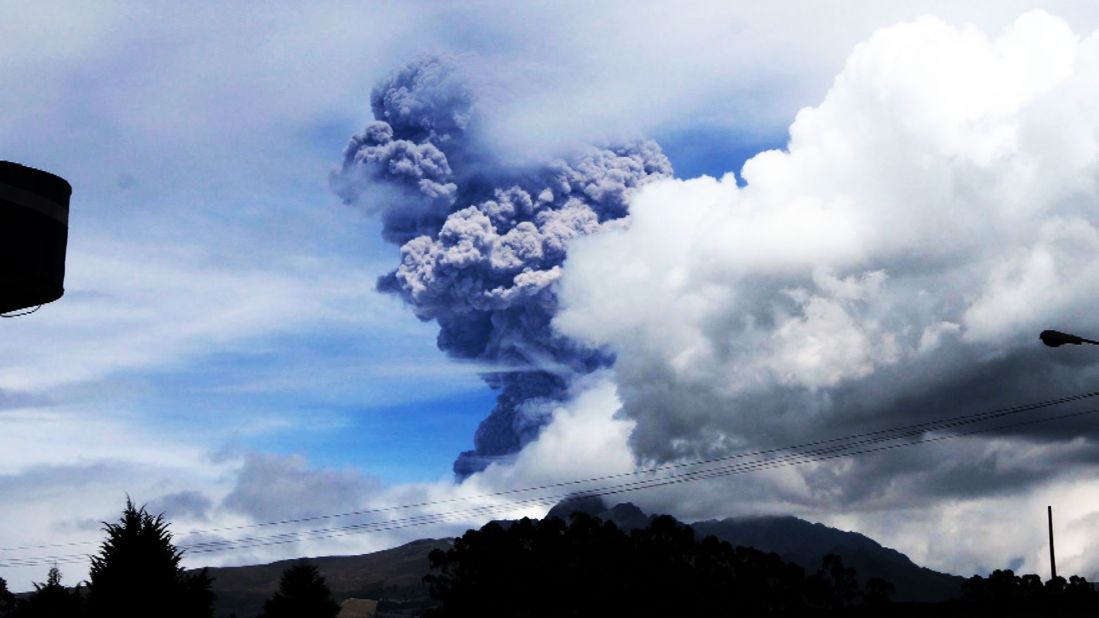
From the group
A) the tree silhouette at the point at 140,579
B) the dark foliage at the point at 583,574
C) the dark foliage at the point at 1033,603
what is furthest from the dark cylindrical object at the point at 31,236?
the dark foliage at the point at 1033,603

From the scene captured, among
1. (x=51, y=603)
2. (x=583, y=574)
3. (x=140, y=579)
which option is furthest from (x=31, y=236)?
(x=583, y=574)

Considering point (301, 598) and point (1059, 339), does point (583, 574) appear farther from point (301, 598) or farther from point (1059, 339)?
point (1059, 339)

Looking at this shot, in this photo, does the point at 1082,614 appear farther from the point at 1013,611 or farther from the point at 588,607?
the point at 588,607

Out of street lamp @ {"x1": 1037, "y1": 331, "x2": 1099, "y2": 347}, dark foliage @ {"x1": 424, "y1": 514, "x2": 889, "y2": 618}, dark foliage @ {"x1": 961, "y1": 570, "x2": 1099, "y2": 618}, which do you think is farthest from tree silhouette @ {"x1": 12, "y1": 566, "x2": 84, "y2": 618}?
dark foliage @ {"x1": 961, "y1": 570, "x2": 1099, "y2": 618}

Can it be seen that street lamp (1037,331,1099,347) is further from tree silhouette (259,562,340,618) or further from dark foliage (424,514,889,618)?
dark foliage (424,514,889,618)

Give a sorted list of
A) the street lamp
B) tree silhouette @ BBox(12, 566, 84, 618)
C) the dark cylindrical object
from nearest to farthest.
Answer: the street lamp → the dark cylindrical object → tree silhouette @ BBox(12, 566, 84, 618)

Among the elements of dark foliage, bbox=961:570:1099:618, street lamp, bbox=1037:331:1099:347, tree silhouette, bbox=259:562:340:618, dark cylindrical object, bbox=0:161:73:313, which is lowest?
dark foliage, bbox=961:570:1099:618
